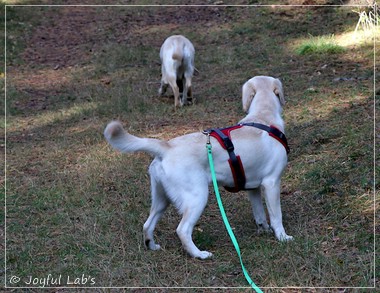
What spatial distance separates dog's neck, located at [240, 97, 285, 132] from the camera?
483cm

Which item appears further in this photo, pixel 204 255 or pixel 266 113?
pixel 266 113

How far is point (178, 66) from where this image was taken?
957cm

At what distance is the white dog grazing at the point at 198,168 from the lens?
14.2 feet

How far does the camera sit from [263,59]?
36.8 ft

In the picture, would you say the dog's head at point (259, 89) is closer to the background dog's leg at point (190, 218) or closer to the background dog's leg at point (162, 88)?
the background dog's leg at point (190, 218)

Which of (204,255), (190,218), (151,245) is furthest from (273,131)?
(151,245)

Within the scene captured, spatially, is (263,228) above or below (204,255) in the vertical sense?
below

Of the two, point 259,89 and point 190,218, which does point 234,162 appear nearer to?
point 190,218

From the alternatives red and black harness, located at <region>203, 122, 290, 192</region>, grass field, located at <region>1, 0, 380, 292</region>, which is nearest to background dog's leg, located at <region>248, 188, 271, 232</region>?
grass field, located at <region>1, 0, 380, 292</region>

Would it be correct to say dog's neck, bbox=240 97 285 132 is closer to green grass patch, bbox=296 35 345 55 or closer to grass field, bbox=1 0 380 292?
grass field, bbox=1 0 380 292

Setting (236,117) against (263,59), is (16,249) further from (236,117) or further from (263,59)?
(263,59)

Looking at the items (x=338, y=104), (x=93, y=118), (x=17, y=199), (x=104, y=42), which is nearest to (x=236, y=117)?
(x=338, y=104)

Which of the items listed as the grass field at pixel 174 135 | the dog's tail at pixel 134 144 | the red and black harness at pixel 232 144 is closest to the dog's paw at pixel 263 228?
the grass field at pixel 174 135

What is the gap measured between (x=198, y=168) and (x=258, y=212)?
78 cm
